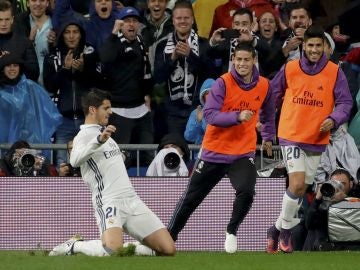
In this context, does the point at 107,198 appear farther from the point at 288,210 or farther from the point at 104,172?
the point at 288,210

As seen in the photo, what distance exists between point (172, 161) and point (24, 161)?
1820mm

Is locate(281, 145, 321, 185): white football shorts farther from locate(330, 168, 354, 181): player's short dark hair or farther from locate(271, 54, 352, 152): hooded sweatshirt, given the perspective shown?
locate(330, 168, 354, 181): player's short dark hair

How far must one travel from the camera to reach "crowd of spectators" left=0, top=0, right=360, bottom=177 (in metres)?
20.3

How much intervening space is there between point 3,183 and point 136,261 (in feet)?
13.2

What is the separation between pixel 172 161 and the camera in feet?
61.5

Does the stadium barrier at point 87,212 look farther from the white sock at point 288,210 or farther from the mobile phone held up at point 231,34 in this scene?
the mobile phone held up at point 231,34

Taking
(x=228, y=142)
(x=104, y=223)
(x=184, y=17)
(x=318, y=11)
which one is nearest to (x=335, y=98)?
(x=228, y=142)

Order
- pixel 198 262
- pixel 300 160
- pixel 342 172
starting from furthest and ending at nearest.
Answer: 1. pixel 342 172
2. pixel 300 160
3. pixel 198 262

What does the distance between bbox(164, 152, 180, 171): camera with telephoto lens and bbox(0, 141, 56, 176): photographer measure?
56.4 inches

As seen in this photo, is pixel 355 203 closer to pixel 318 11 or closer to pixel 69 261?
pixel 69 261

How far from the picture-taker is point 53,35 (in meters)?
20.8

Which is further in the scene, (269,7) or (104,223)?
(269,7)

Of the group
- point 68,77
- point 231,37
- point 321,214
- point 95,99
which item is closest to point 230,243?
point 321,214

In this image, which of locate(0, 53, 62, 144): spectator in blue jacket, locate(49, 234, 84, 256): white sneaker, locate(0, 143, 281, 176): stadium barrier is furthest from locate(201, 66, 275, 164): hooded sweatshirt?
locate(0, 53, 62, 144): spectator in blue jacket
